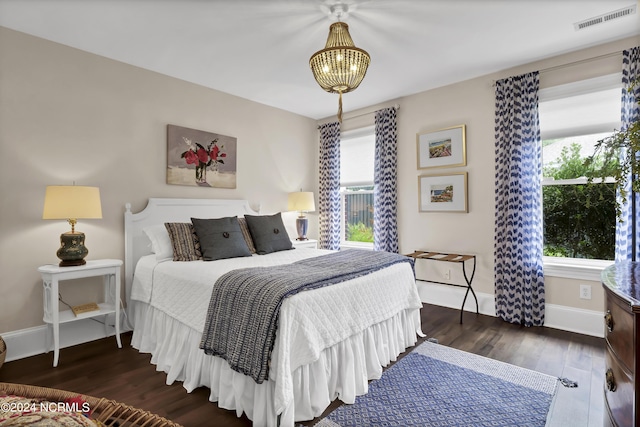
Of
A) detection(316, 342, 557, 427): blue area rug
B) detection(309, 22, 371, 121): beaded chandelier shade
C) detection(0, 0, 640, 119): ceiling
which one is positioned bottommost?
detection(316, 342, 557, 427): blue area rug

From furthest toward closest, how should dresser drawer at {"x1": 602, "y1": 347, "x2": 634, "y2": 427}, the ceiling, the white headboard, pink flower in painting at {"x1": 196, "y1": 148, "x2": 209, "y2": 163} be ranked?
1. pink flower in painting at {"x1": 196, "y1": 148, "x2": 209, "y2": 163}
2. the white headboard
3. the ceiling
4. dresser drawer at {"x1": 602, "y1": 347, "x2": 634, "y2": 427}

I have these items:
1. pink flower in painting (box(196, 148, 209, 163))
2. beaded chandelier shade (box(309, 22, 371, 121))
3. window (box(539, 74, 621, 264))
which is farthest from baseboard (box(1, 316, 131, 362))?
window (box(539, 74, 621, 264))

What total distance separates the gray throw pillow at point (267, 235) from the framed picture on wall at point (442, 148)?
198 cm

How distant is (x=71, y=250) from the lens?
8.85ft

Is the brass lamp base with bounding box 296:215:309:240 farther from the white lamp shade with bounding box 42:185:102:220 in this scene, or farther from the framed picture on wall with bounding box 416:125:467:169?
the white lamp shade with bounding box 42:185:102:220

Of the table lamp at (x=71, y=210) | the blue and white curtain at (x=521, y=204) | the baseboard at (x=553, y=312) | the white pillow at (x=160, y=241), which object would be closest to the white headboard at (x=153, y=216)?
the white pillow at (x=160, y=241)

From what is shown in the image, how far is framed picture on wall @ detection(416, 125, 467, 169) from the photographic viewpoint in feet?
12.7

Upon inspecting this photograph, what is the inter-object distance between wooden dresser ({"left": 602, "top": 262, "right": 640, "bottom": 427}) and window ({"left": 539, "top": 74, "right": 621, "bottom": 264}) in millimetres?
2243

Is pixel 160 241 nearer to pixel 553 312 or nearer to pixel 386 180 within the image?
pixel 386 180

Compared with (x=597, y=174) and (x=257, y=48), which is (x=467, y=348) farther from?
(x=257, y=48)

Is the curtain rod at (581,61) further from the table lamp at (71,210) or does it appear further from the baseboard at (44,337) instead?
the baseboard at (44,337)

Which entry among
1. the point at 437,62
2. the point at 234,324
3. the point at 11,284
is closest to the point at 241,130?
the point at 437,62

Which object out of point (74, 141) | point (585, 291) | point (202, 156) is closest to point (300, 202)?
A: point (202, 156)

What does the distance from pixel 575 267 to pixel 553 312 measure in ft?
1.61
